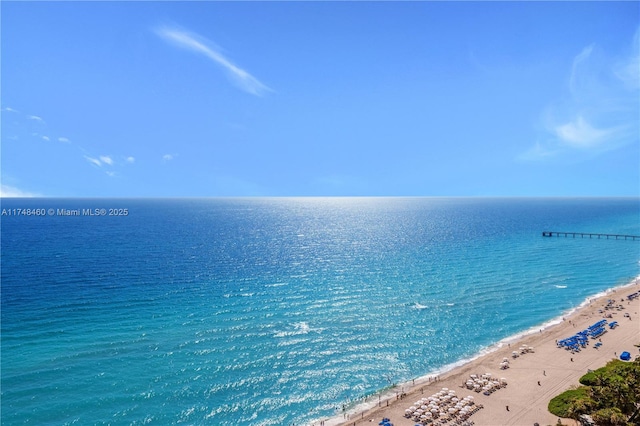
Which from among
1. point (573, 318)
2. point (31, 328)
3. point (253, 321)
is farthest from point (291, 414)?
point (573, 318)

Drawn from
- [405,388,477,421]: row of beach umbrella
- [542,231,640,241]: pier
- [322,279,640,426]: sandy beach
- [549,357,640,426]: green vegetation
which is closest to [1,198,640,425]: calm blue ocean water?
[322,279,640,426]: sandy beach

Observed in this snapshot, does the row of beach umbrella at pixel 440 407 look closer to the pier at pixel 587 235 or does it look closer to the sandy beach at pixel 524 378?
the sandy beach at pixel 524 378

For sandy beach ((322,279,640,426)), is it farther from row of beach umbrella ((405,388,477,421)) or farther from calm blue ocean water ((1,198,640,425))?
calm blue ocean water ((1,198,640,425))

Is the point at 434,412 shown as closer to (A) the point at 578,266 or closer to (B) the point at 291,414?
(B) the point at 291,414

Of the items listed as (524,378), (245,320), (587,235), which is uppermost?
(587,235)

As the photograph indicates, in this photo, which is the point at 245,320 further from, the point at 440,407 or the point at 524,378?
the point at 524,378

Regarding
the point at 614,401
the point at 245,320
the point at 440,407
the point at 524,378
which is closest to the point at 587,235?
the point at 524,378
